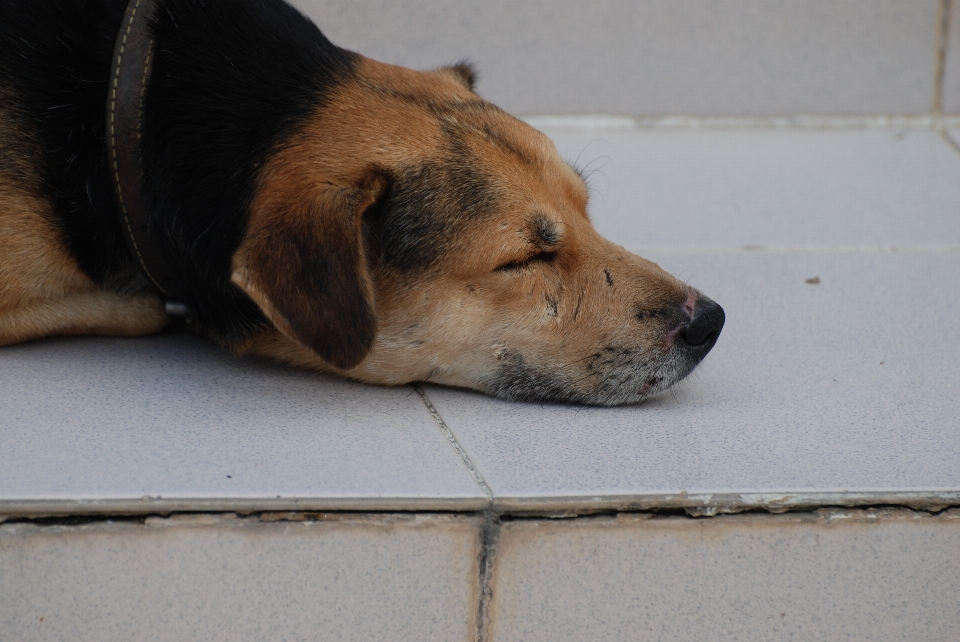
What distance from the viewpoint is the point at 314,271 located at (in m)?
2.30

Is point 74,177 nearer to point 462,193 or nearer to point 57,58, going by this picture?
point 57,58

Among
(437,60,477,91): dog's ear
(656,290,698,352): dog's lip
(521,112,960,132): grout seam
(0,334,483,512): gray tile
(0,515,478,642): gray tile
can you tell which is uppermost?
(521,112,960,132): grout seam

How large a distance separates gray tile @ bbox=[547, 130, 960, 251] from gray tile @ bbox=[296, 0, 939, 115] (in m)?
0.25

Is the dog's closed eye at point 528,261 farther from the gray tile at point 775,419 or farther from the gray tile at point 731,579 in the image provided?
the gray tile at point 731,579

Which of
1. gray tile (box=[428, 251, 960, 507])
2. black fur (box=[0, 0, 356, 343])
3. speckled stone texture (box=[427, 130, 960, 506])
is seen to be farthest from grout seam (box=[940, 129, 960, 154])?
black fur (box=[0, 0, 356, 343])

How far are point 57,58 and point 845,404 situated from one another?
2.47 metres

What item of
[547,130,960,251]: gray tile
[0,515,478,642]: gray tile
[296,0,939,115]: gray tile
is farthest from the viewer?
[296,0,939,115]: gray tile

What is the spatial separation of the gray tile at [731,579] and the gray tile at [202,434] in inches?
10.4

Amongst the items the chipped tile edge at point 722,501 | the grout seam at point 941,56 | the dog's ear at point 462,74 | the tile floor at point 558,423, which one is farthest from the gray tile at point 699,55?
the chipped tile edge at point 722,501

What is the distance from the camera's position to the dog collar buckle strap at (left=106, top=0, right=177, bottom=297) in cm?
250

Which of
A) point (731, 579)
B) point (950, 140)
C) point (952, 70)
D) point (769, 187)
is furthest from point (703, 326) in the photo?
→ point (952, 70)

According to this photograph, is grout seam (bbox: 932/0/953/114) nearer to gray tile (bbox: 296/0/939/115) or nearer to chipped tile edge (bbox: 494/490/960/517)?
gray tile (bbox: 296/0/939/115)

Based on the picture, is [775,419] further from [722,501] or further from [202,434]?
[202,434]

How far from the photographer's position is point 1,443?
2285 mm
